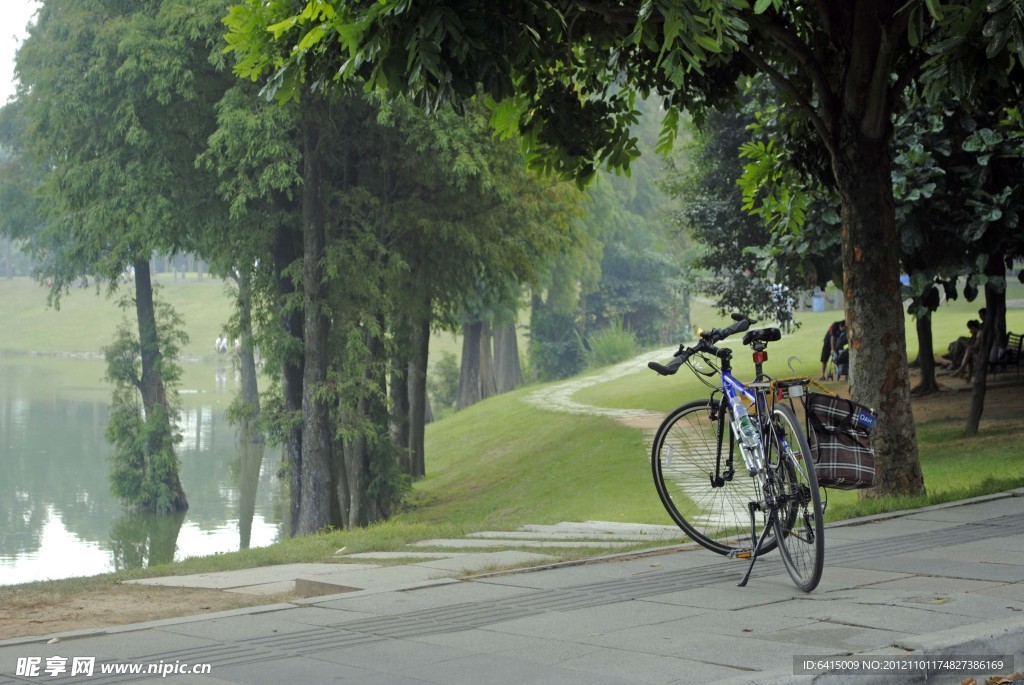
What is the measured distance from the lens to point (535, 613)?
21.1 ft

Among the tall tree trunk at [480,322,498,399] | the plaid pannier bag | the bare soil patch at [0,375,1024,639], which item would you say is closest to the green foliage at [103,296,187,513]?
the tall tree trunk at [480,322,498,399]

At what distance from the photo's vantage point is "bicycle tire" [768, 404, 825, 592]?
673 cm

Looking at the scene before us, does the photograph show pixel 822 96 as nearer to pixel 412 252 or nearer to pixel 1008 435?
pixel 1008 435

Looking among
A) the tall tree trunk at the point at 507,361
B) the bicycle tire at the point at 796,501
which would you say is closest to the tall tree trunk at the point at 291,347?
the bicycle tire at the point at 796,501

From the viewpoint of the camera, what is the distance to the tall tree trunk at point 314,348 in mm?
21984

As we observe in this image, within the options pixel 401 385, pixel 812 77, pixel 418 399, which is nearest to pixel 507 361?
pixel 418 399

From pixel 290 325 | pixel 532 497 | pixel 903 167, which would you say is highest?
pixel 903 167

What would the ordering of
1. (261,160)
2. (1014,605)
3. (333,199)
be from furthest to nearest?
(333,199), (261,160), (1014,605)

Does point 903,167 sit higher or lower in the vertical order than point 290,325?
higher

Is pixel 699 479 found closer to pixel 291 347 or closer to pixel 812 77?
pixel 812 77

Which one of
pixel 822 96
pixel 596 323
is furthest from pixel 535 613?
pixel 596 323

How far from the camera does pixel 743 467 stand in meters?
7.85

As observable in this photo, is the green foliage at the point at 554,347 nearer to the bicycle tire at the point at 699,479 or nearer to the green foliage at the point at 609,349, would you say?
the green foliage at the point at 609,349

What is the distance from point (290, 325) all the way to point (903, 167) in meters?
11.3
